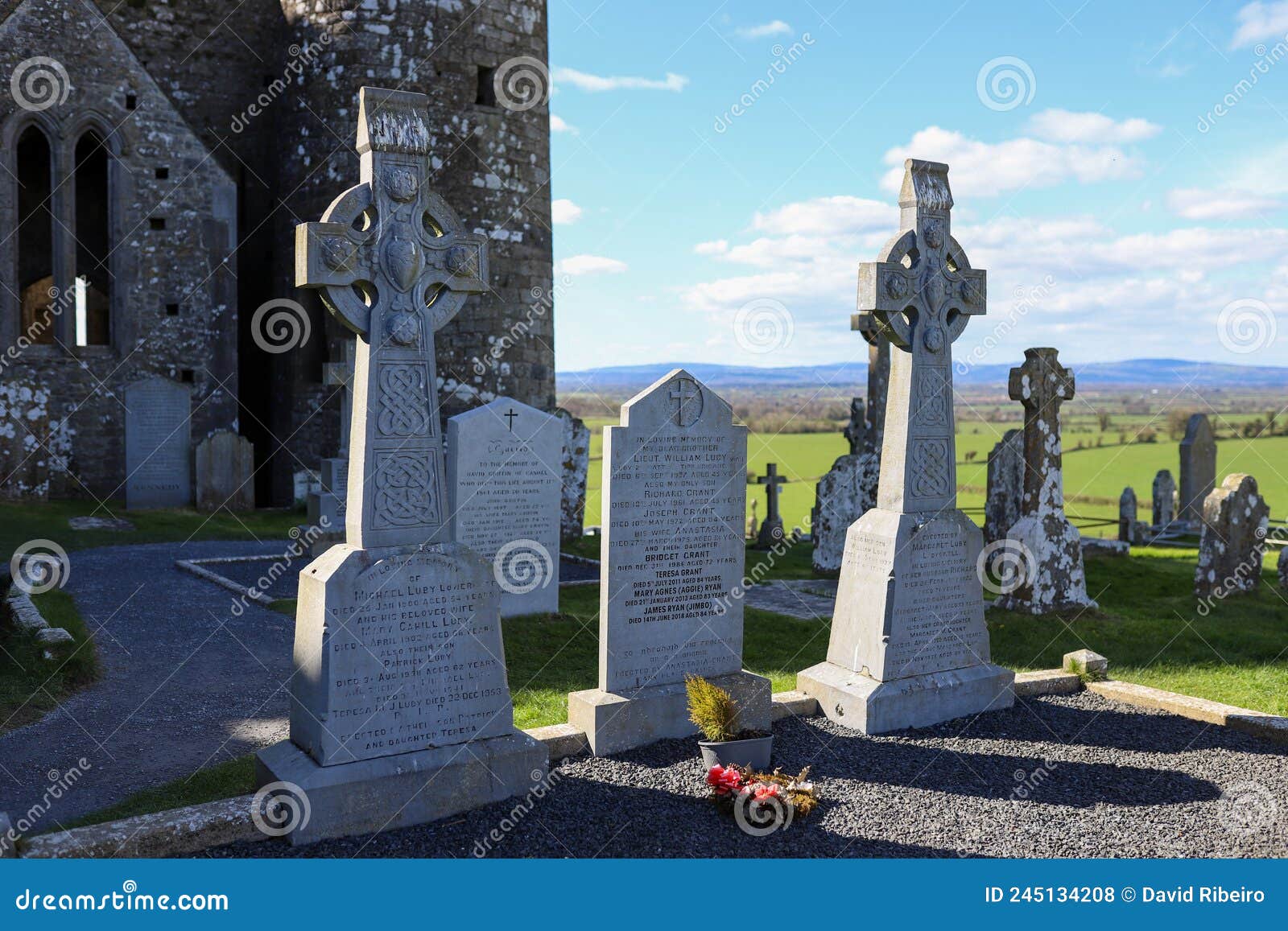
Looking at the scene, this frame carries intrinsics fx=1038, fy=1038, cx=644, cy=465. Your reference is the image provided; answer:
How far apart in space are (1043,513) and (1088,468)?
33.1 meters

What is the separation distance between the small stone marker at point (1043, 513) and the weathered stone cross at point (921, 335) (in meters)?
3.40

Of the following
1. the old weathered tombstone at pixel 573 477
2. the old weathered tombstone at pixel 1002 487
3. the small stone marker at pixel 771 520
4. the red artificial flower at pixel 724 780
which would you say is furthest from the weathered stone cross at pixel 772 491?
the red artificial flower at pixel 724 780

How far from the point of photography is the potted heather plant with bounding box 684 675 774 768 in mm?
5285

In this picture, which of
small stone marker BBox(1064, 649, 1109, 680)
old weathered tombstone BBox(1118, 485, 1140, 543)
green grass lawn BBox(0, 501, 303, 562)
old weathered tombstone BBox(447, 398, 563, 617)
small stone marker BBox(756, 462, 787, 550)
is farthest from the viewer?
old weathered tombstone BBox(1118, 485, 1140, 543)

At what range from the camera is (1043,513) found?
9727 millimetres

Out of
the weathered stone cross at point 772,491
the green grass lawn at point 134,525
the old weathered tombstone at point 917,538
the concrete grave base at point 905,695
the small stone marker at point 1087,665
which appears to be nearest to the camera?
the concrete grave base at point 905,695

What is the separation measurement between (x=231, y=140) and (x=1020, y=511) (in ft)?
51.4

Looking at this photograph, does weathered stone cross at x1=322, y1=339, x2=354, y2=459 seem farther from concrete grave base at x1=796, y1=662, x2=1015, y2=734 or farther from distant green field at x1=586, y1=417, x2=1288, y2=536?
distant green field at x1=586, y1=417, x2=1288, y2=536

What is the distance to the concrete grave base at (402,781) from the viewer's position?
4.59m

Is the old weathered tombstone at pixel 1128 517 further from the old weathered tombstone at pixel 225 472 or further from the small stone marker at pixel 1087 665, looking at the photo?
the old weathered tombstone at pixel 225 472

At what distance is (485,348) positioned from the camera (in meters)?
17.0

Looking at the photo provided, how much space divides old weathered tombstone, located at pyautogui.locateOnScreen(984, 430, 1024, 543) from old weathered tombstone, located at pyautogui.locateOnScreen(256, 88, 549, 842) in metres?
7.68

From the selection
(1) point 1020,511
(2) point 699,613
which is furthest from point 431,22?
(2) point 699,613

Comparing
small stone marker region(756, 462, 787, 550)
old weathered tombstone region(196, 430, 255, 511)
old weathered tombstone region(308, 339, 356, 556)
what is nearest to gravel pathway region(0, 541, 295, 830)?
old weathered tombstone region(308, 339, 356, 556)
